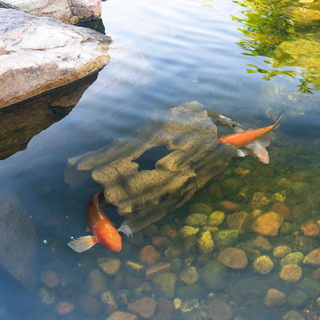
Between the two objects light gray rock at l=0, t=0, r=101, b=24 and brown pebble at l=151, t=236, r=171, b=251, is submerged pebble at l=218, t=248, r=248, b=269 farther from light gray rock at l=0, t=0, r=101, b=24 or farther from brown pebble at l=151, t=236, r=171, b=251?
light gray rock at l=0, t=0, r=101, b=24

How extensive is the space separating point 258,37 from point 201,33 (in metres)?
1.39

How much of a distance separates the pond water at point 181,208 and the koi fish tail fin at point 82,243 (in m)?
0.07

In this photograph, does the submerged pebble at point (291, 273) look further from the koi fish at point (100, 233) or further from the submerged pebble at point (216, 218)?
the koi fish at point (100, 233)

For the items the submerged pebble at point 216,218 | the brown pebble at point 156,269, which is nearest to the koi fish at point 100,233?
the brown pebble at point 156,269

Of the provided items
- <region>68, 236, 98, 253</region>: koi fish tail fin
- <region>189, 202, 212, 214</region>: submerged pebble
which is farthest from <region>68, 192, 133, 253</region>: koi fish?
<region>189, 202, 212, 214</region>: submerged pebble

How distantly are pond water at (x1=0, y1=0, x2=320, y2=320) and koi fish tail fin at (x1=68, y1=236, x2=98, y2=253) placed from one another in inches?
2.7

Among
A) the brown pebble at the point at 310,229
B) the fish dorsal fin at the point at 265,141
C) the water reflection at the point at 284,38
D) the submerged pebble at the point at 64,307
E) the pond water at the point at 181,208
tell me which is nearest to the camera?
the submerged pebble at the point at 64,307

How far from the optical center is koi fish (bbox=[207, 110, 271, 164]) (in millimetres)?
3666

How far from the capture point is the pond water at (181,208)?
2.48 metres

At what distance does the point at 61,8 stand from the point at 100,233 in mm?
6792

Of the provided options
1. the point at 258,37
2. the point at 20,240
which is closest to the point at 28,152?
the point at 20,240

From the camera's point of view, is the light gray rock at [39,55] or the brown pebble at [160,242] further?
the light gray rock at [39,55]

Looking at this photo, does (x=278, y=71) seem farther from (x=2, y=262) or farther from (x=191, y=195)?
(x=2, y=262)

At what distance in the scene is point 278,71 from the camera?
5305 millimetres
